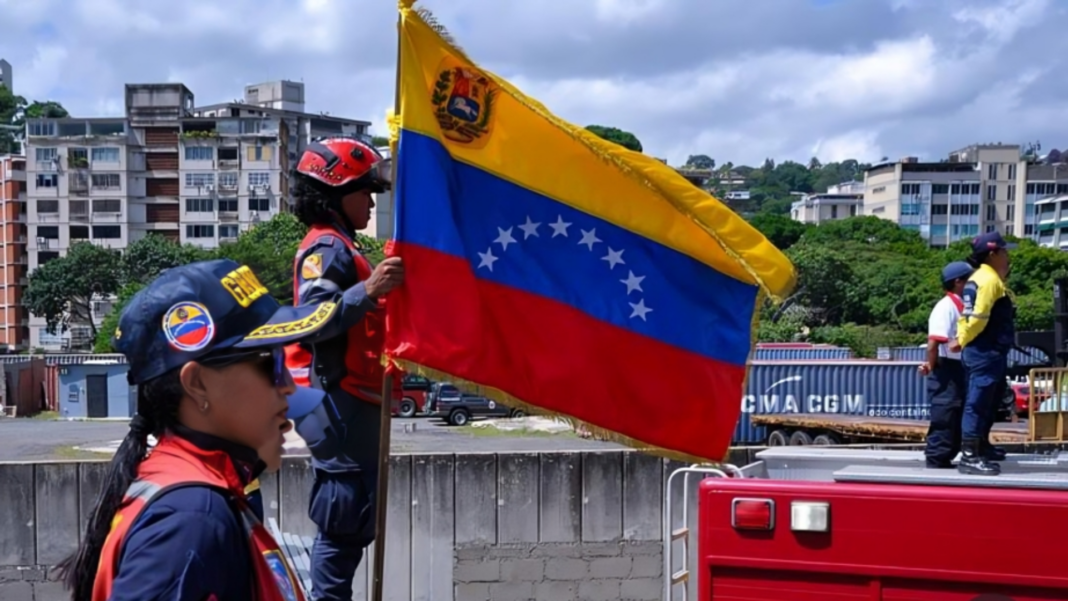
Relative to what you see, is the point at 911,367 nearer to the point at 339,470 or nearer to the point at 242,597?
the point at 339,470

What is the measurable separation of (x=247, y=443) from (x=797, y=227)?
12788cm

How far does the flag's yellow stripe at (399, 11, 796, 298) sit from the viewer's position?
173 inches

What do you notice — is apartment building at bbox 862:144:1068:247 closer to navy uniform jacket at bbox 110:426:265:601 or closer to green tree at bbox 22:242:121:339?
green tree at bbox 22:242:121:339

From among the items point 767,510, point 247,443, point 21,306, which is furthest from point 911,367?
point 21,306

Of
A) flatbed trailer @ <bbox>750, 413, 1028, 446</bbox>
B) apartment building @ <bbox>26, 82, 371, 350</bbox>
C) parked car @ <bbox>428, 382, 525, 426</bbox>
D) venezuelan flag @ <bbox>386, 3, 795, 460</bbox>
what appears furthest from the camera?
apartment building @ <bbox>26, 82, 371, 350</bbox>

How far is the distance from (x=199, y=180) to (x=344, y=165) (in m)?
105

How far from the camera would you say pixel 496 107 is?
4.45 m

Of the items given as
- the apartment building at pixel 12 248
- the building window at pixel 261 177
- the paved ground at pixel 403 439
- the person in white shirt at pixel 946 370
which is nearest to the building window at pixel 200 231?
the building window at pixel 261 177

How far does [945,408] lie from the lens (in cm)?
719

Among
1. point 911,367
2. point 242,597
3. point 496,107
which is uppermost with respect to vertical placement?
point 496,107

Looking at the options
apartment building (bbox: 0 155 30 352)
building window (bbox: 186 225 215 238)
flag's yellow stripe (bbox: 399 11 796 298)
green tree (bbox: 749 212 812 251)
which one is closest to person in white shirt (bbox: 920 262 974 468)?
flag's yellow stripe (bbox: 399 11 796 298)

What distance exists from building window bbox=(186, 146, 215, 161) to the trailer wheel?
86.3 meters

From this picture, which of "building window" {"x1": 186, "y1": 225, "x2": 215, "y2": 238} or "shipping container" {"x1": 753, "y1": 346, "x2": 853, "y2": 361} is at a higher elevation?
"building window" {"x1": 186, "y1": 225, "x2": 215, "y2": 238}

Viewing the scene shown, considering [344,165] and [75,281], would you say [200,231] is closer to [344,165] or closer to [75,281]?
[75,281]
